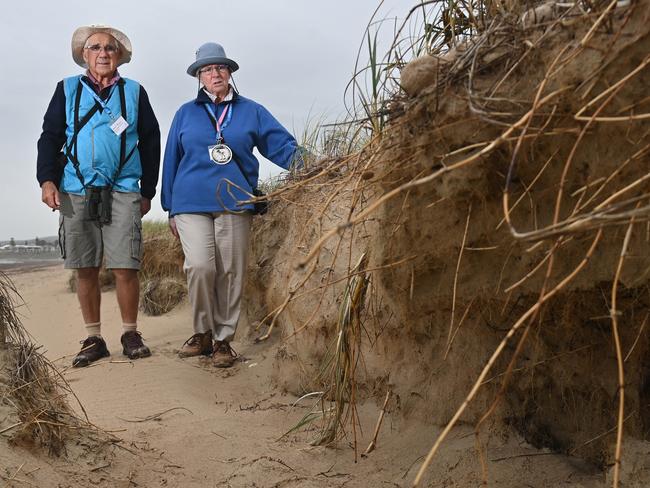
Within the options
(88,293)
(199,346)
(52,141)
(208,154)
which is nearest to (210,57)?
(208,154)

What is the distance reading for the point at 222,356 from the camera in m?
4.91

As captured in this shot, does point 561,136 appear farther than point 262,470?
No

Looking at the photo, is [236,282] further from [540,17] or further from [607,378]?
[540,17]

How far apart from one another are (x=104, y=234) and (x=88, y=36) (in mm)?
1475

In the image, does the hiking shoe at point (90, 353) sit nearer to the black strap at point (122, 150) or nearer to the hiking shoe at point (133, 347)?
the hiking shoe at point (133, 347)

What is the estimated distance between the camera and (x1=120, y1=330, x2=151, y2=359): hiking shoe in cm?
509

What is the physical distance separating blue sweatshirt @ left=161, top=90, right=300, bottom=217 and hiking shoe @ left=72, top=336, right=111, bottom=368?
1113 millimetres

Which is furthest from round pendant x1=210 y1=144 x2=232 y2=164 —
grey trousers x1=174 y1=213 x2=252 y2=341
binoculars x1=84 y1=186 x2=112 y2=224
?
binoculars x1=84 y1=186 x2=112 y2=224

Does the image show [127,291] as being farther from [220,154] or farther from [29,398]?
[29,398]

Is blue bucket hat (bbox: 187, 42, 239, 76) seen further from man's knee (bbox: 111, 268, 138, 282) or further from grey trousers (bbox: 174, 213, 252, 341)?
man's knee (bbox: 111, 268, 138, 282)

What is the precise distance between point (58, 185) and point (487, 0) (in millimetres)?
3591

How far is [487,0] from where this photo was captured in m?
2.39

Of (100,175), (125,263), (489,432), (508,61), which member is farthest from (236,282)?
(508,61)

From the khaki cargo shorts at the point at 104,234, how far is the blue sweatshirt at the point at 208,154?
0.29 m
